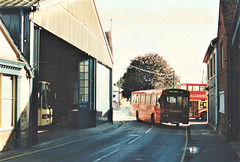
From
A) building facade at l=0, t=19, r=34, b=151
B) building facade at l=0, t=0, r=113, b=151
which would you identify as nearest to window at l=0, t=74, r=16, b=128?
building facade at l=0, t=19, r=34, b=151

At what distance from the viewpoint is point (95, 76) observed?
24609mm

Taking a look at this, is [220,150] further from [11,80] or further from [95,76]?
[95,76]

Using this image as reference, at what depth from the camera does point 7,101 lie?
13180 millimetres

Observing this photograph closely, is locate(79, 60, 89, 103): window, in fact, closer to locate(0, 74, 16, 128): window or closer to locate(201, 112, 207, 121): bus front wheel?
locate(0, 74, 16, 128): window

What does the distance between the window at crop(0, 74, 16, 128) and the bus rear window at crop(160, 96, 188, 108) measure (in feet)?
44.9

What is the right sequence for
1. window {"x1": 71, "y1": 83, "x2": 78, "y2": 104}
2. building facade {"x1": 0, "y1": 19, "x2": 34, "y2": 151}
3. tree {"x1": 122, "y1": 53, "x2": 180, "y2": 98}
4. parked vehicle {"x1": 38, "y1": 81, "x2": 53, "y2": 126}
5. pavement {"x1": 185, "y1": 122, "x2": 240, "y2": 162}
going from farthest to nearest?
tree {"x1": 122, "y1": 53, "x2": 180, "y2": 98}, window {"x1": 71, "y1": 83, "x2": 78, "y2": 104}, parked vehicle {"x1": 38, "y1": 81, "x2": 53, "y2": 126}, building facade {"x1": 0, "y1": 19, "x2": 34, "y2": 151}, pavement {"x1": 185, "y1": 122, "x2": 240, "y2": 162}

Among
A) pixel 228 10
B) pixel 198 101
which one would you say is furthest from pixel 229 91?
pixel 198 101

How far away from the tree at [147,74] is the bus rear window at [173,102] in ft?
109

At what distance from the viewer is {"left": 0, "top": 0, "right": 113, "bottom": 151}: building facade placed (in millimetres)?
16891

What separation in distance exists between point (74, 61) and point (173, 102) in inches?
342

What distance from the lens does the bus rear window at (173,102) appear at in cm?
2436

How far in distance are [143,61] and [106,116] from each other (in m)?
33.0

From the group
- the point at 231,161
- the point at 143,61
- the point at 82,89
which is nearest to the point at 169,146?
the point at 231,161

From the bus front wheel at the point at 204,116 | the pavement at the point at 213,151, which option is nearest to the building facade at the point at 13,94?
the pavement at the point at 213,151
